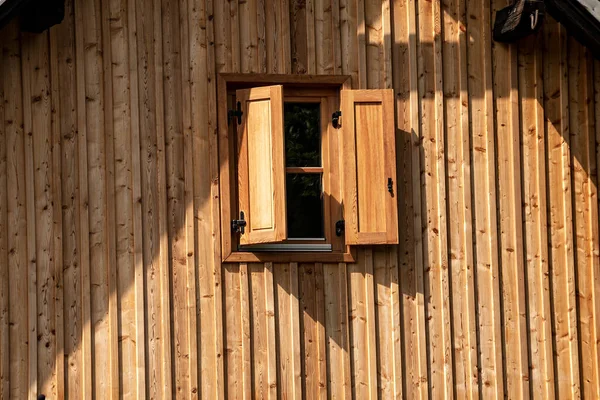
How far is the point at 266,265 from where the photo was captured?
33.2ft

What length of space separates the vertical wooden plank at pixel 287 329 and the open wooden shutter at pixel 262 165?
1.33 ft

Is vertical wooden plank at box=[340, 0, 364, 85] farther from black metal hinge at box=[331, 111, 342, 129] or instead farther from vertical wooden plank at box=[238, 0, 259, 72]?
vertical wooden plank at box=[238, 0, 259, 72]

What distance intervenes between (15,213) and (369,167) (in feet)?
8.31

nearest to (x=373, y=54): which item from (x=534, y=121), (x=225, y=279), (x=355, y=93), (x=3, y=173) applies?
(x=355, y=93)

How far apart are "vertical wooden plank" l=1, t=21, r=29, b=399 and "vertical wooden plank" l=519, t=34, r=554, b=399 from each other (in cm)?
370

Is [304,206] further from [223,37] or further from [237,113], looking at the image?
[223,37]

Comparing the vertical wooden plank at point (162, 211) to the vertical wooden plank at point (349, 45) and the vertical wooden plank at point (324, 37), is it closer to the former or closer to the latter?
the vertical wooden plank at point (324, 37)

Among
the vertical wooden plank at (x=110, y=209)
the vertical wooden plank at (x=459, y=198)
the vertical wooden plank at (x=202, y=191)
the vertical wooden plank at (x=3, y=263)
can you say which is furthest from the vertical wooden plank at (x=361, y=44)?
the vertical wooden plank at (x=3, y=263)

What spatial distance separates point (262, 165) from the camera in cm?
1001

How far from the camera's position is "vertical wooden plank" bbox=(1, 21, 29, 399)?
380 inches

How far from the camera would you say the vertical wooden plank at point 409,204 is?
10305 millimetres

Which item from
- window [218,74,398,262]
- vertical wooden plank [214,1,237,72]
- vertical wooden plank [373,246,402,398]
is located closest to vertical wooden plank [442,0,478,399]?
vertical wooden plank [373,246,402,398]

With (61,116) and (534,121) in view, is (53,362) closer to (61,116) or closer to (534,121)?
(61,116)

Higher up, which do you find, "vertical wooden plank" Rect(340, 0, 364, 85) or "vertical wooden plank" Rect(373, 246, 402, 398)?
"vertical wooden plank" Rect(340, 0, 364, 85)
